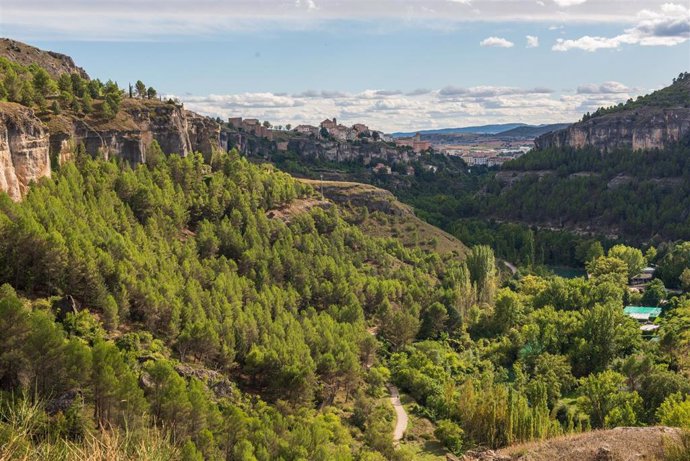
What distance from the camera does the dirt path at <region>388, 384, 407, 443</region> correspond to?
4723 centimetres

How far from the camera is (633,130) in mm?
158500

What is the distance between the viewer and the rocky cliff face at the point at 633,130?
6004 inches

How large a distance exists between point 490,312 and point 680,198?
74.1 m

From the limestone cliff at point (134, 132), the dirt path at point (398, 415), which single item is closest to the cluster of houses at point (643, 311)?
the dirt path at point (398, 415)

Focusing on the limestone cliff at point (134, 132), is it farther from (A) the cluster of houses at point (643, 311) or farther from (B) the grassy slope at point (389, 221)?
(A) the cluster of houses at point (643, 311)

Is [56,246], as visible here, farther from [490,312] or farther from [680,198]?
[680,198]

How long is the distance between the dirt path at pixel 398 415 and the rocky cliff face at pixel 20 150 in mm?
32395

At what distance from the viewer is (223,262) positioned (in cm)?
6062

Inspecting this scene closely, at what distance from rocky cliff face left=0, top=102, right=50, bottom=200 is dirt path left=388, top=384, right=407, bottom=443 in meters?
32.4

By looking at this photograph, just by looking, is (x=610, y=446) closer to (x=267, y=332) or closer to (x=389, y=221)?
(x=267, y=332)

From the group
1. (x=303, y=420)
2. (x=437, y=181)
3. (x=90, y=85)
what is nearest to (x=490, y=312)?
(x=303, y=420)

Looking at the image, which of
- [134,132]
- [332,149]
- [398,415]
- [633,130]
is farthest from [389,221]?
[633,130]

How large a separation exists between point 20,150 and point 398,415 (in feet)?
115

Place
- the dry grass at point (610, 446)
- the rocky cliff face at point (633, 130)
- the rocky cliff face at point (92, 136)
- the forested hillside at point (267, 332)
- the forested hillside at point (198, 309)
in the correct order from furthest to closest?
the rocky cliff face at point (633, 130)
the rocky cliff face at point (92, 136)
the forested hillside at point (267, 332)
the forested hillside at point (198, 309)
the dry grass at point (610, 446)
